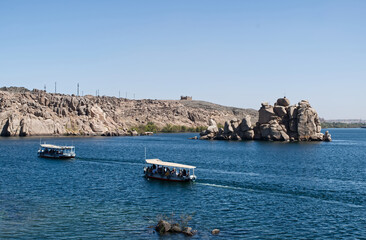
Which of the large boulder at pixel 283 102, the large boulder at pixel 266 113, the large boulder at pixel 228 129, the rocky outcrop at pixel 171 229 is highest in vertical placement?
the large boulder at pixel 283 102

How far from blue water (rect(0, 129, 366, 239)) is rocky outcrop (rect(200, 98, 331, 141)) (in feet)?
242

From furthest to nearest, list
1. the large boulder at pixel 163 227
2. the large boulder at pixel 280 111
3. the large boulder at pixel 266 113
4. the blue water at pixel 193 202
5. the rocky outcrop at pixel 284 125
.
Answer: the large boulder at pixel 266 113
the large boulder at pixel 280 111
the rocky outcrop at pixel 284 125
the blue water at pixel 193 202
the large boulder at pixel 163 227

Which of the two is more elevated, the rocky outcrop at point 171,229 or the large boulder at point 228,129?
the large boulder at point 228,129

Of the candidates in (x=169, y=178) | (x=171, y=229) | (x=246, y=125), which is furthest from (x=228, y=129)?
(x=171, y=229)

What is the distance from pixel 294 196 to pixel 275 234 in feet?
55.1

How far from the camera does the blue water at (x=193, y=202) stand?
35.6 meters

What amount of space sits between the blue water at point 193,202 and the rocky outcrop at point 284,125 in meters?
73.9

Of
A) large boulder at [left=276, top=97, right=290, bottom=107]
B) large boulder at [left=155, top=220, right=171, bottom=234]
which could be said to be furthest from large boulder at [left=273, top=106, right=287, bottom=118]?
large boulder at [left=155, top=220, right=171, bottom=234]

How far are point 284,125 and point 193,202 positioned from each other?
116796 millimetres

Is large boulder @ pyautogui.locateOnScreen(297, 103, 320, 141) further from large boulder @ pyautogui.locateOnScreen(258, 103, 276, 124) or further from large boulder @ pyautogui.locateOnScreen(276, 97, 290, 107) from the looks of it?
A: large boulder @ pyautogui.locateOnScreen(258, 103, 276, 124)

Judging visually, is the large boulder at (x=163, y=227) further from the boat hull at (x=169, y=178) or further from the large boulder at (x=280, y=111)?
the large boulder at (x=280, y=111)

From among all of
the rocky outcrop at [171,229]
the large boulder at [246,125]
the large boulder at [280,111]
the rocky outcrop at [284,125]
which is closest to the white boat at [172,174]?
the rocky outcrop at [171,229]

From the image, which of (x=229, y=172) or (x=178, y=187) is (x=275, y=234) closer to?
(x=178, y=187)

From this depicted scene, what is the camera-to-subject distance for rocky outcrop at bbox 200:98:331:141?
15162 cm
